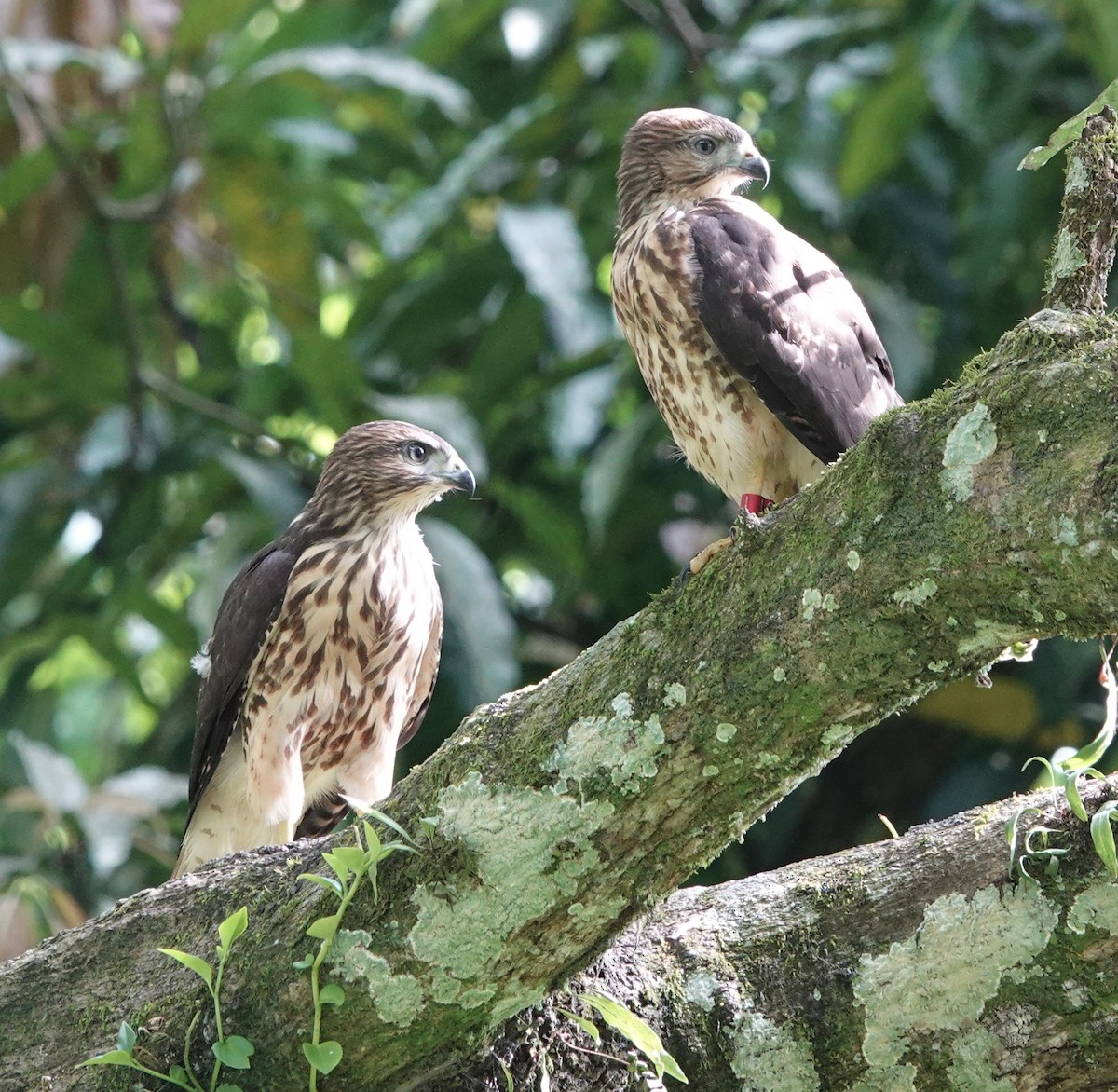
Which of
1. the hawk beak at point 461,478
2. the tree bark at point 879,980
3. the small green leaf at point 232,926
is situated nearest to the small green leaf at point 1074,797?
the tree bark at point 879,980

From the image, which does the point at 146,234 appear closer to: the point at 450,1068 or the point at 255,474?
the point at 255,474

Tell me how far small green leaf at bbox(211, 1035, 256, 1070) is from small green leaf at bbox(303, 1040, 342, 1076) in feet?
0.36

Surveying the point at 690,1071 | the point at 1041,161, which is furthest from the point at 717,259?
the point at 690,1071

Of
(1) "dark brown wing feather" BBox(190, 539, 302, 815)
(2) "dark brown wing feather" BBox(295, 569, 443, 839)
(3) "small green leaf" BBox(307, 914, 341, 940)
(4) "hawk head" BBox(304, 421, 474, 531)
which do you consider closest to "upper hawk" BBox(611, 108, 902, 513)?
(4) "hawk head" BBox(304, 421, 474, 531)

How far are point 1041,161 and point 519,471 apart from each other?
4.86 meters

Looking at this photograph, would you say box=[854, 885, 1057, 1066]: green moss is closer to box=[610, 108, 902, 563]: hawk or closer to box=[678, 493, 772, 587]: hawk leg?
box=[678, 493, 772, 587]: hawk leg

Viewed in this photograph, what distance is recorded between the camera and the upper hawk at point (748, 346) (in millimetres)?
4391

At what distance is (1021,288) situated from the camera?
293 inches

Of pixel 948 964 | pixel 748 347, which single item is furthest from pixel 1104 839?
pixel 748 347

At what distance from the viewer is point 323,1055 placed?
2922mm

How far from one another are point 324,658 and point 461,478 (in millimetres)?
759

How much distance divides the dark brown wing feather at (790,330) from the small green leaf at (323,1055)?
2.05 meters

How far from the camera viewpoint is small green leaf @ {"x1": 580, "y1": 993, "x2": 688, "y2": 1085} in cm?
304

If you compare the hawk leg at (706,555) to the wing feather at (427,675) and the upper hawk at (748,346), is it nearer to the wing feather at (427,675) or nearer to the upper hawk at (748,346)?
the upper hawk at (748,346)
